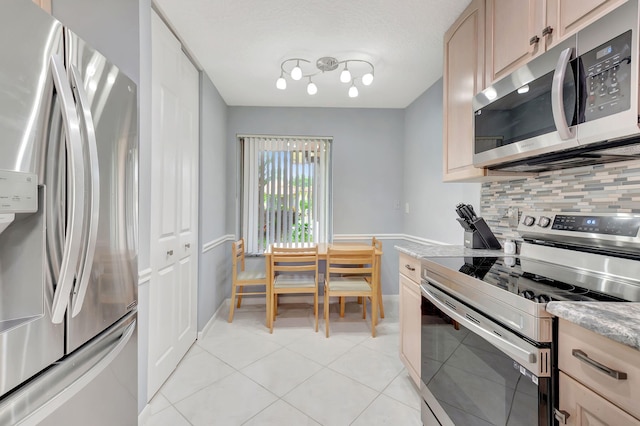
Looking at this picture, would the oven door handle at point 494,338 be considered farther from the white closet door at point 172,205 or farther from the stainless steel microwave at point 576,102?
the white closet door at point 172,205

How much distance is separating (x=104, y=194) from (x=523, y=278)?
1600 mm

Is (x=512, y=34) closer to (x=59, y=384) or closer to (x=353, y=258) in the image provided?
(x=353, y=258)

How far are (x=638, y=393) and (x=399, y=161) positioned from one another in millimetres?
3131

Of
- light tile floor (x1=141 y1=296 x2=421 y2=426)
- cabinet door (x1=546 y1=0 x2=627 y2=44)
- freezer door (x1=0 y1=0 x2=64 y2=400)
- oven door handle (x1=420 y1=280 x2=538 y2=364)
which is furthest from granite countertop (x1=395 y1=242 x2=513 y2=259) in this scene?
freezer door (x1=0 y1=0 x2=64 y2=400)

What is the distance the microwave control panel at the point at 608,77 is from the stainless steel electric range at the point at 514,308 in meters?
0.48

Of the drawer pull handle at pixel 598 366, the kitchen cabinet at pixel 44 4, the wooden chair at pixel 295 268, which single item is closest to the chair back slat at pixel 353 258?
the wooden chair at pixel 295 268

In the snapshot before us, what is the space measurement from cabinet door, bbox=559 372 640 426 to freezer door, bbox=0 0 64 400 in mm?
1405

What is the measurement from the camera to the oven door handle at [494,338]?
85 cm

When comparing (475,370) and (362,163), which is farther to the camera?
(362,163)

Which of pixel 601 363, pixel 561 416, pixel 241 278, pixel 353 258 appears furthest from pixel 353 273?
pixel 601 363

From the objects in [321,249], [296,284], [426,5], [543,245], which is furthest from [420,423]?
[426,5]

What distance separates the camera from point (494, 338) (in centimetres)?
→ 99

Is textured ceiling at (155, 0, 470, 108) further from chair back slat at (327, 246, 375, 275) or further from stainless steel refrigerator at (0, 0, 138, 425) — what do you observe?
chair back slat at (327, 246, 375, 275)

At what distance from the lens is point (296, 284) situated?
2.76 m
